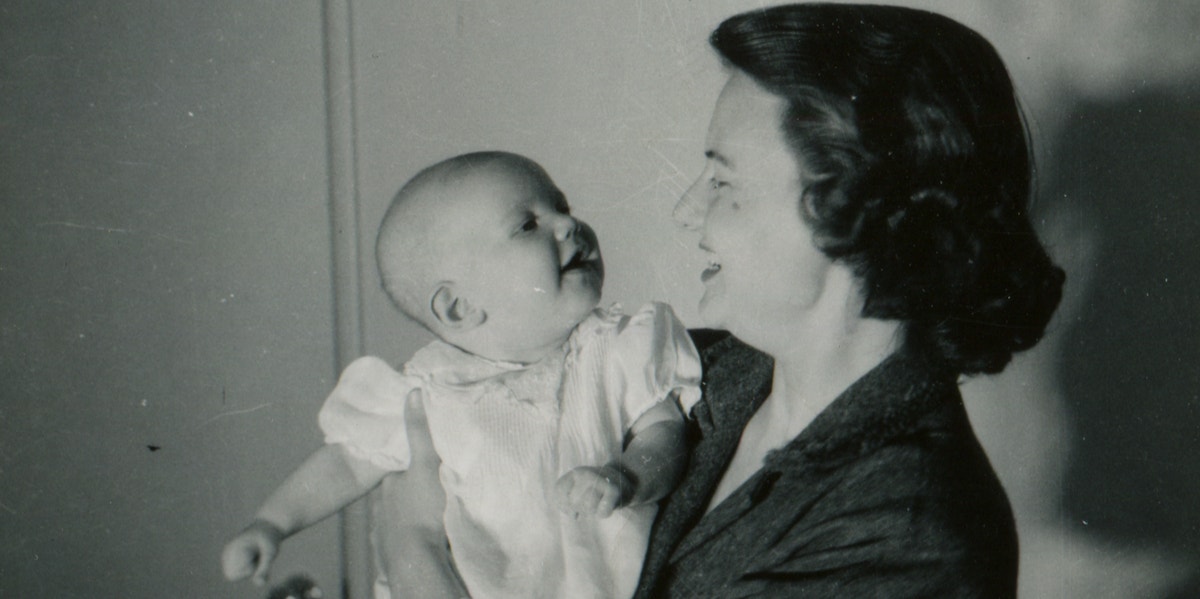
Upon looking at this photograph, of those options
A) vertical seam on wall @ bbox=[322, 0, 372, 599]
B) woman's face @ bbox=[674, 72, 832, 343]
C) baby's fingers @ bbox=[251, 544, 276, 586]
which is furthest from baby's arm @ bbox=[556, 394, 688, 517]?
vertical seam on wall @ bbox=[322, 0, 372, 599]

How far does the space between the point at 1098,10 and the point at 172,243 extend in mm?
1307

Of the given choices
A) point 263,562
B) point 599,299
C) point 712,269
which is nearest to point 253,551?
point 263,562

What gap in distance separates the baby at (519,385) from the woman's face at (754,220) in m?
0.11

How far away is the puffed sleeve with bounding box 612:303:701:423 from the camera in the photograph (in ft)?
3.06

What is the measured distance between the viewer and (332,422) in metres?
0.99

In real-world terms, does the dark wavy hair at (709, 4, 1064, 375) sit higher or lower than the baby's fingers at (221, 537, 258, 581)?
higher

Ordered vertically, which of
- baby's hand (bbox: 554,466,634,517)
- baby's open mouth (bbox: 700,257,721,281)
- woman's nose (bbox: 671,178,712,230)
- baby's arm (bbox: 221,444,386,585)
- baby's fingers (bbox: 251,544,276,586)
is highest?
woman's nose (bbox: 671,178,712,230)

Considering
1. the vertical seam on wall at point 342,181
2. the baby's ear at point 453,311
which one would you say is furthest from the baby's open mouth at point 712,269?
the vertical seam on wall at point 342,181

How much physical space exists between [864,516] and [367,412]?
1.76 feet

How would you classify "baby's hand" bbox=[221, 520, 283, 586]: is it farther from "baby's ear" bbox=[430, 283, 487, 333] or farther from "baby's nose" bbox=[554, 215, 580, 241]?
"baby's nose" bbox=[554, 215, 580, 241]

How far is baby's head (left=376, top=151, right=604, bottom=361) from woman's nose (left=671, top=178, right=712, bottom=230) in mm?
98

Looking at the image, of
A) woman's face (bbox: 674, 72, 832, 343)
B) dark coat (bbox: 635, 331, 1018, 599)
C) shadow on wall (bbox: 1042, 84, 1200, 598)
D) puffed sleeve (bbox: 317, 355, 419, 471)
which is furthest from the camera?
shadow on wall (bbox: 1042, 84, 1200, 598)

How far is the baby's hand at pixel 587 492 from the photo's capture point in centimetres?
77

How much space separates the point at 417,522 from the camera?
96cm
